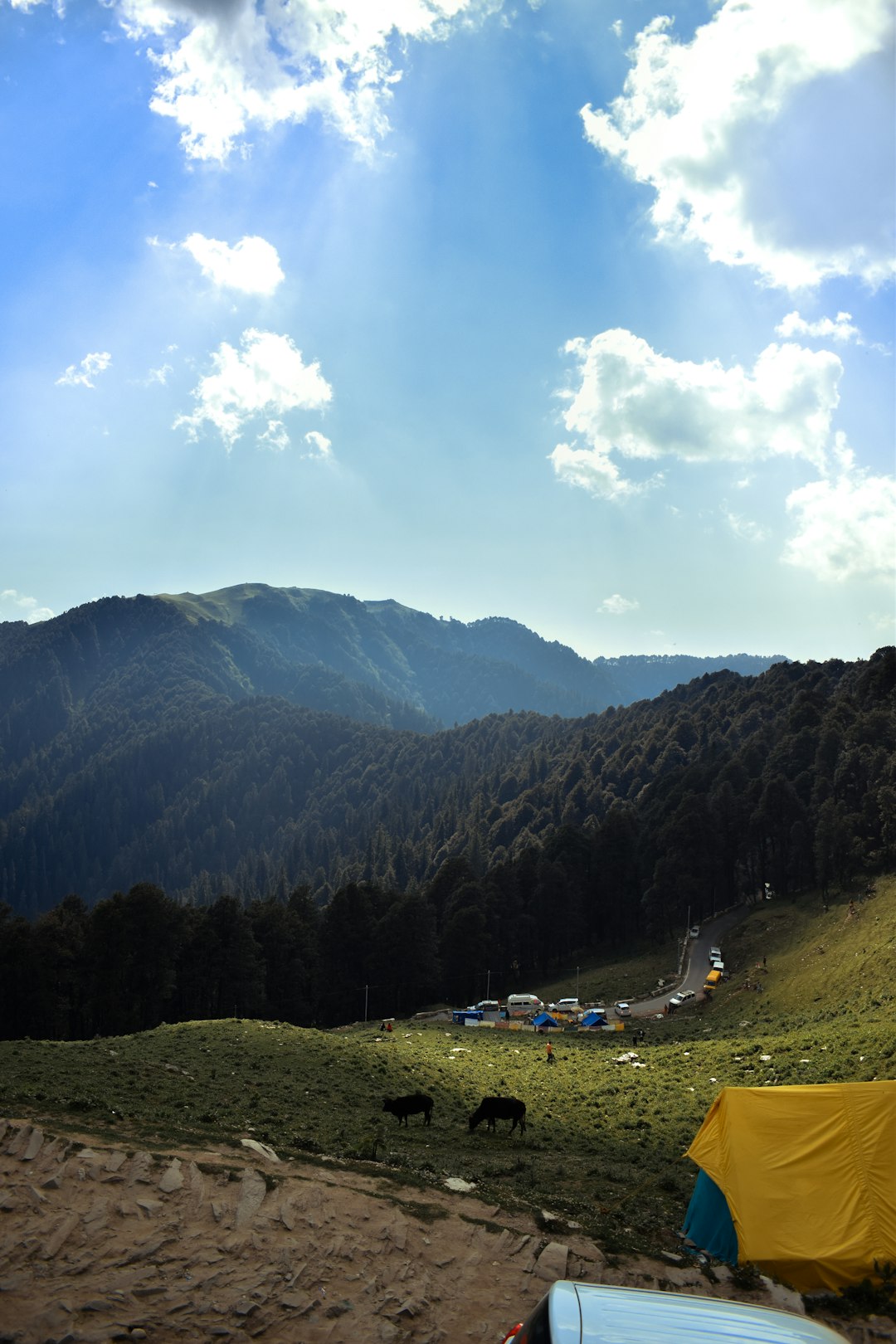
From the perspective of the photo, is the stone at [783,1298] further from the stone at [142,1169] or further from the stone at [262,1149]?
the stone at [142,1169]

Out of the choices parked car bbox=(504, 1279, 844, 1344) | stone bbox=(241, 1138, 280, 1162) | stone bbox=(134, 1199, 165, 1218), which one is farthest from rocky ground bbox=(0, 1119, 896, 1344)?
parked car bbox=(504, 1279, 844, 1344)

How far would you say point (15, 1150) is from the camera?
15.7 meters

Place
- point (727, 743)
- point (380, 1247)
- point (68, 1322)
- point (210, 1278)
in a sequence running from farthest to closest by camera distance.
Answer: point (727, 743) → point (380, 1247) → point (210, 1278) → point (68, 1322)

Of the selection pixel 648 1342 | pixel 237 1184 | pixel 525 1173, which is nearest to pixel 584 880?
pixel 525 1173

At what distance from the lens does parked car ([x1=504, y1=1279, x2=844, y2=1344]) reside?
7332 millimetres

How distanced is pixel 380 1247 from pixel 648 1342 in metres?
8.60

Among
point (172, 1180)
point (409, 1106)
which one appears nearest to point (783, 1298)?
point (172, 1180)

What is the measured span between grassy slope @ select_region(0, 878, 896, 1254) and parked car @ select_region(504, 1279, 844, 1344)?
27.5ft

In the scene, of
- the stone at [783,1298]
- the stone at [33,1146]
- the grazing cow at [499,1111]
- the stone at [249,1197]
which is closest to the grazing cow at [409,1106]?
the grazing cow at [499,1111]

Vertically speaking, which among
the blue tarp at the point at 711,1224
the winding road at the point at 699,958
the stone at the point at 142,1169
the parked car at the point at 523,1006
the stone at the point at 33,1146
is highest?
the stone at the point at 33,1146

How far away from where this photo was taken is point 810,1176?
15883mm

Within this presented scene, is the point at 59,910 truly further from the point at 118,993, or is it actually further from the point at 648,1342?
the point at 648,1342

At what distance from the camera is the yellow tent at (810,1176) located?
14.7 metres

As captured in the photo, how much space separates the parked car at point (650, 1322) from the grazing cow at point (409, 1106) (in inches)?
814
